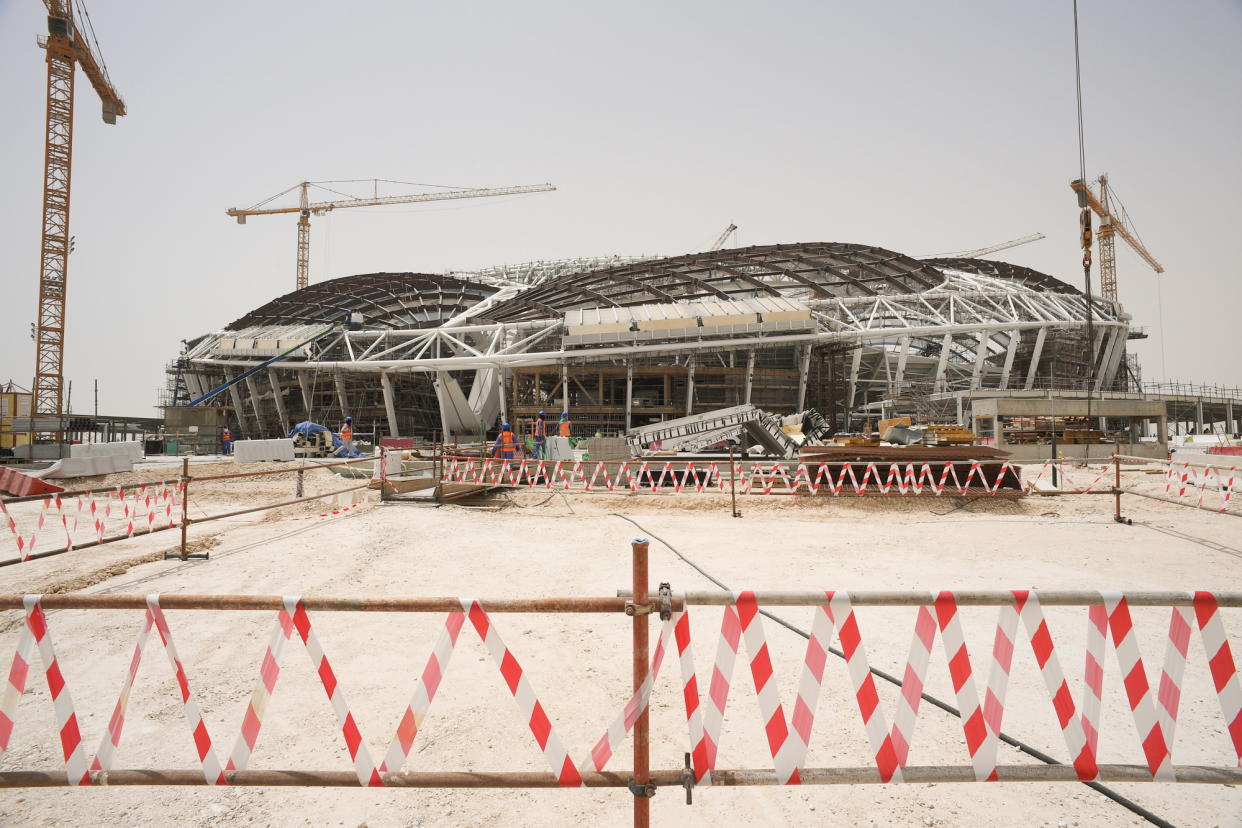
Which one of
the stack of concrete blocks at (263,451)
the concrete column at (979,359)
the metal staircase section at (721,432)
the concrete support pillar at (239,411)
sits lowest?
the stack of concrete blocks at (263,451)

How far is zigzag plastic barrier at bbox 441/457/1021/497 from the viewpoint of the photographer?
14.6 meters

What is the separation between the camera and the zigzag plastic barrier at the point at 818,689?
2.38 m

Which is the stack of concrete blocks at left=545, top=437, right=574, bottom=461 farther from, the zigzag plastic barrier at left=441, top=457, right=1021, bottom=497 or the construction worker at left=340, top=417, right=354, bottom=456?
the construction worker at left=340, top=417, right=354, bottom=456

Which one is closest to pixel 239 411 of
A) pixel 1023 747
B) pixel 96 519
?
pixel 96 519

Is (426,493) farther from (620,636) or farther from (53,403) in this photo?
(53,403)

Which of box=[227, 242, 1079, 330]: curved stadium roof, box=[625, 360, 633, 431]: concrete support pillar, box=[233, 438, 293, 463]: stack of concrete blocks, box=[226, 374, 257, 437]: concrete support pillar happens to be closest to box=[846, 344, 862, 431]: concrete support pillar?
box=[227, 242, 1079, 330]: curved stadium roof

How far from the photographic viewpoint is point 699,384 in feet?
102

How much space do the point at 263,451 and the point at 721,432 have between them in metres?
20.6

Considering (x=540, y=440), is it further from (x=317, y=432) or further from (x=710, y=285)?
(x=710, y=285)

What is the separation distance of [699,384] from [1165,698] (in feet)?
Answer: 94.0

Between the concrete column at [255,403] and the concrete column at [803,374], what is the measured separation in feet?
118

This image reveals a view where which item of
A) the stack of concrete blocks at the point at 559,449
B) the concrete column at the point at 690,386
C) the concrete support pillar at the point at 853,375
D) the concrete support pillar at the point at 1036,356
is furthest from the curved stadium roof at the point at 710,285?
the stack of concrete blocks at the point at 559,449

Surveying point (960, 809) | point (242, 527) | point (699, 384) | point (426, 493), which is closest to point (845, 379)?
point (699, 384)

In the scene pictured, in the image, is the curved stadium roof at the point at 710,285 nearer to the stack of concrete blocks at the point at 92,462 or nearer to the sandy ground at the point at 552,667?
the stack of concrete blocks at the point at 92,462
